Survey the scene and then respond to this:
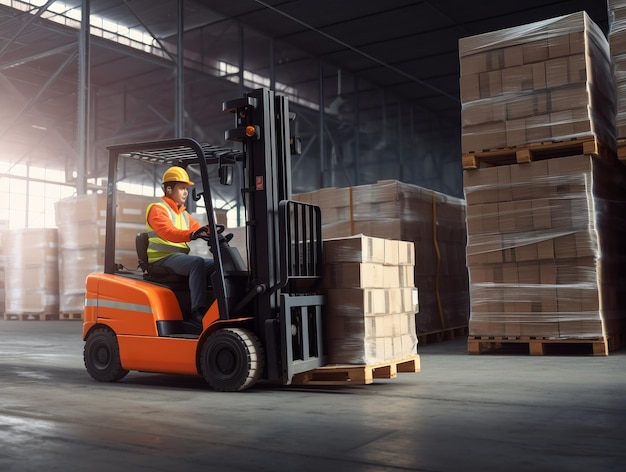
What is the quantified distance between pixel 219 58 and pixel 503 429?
1592 cm

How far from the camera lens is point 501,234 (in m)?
6.82

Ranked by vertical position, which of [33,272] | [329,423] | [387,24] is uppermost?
[387,24]

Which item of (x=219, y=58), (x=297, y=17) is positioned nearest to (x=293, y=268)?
(x=297, y=17)

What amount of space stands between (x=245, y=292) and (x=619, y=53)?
4298 millimetres

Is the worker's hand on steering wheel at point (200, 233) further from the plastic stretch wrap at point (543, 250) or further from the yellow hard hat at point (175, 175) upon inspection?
the plastic stretch wrap at point (543, 250)

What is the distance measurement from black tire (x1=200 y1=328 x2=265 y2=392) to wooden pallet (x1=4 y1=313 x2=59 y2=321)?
955 cm

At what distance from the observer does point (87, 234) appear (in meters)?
12.0

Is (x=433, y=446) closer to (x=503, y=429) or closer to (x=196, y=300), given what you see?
(x=503, y=429)

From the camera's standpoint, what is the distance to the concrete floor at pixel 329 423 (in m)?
2.76

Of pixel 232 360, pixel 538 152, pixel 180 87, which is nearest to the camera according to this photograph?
pixel 232 360

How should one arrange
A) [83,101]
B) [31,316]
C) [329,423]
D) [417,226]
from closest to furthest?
1. [329,423]
2. [417,226]
3. [83,101]
4. [31,316]

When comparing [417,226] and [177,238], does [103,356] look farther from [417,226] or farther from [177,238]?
[417,226]

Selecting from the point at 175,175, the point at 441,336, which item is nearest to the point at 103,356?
the point at 175,175

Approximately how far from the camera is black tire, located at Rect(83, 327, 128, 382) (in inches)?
203
